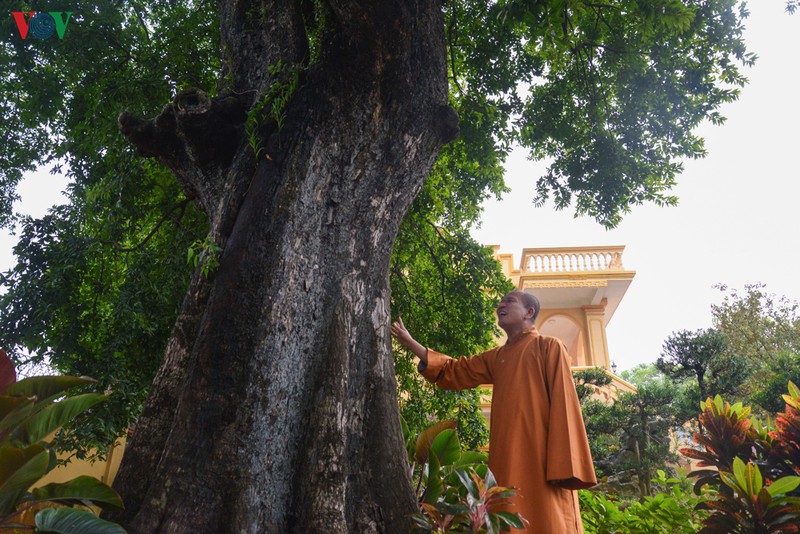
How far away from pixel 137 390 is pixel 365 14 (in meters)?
2.98

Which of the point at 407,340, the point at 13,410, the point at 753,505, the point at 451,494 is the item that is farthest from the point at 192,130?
the point at 753,505

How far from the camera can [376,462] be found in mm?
2279

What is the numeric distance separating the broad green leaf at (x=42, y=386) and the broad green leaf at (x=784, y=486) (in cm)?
308

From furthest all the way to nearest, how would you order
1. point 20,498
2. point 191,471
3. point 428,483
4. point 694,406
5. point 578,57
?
point 694,406 → point 578,57 → point 428,483 → point 191,471 → point 20,498

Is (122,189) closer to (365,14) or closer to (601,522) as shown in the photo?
(365,14)

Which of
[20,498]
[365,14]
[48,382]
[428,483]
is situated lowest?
[20,498]

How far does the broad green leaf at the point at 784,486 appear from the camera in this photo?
2654 millimetres

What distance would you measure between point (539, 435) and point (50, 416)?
2223mm

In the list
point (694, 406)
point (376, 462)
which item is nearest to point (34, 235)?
point (376, 462)

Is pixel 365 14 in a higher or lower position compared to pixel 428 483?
higher

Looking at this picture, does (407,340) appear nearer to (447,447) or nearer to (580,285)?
(447,447)

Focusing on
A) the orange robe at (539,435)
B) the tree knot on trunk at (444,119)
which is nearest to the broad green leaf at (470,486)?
the orange robe at (539,435)

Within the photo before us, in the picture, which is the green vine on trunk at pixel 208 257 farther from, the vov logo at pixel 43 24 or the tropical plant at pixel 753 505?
the vov logo at pixel 43 24

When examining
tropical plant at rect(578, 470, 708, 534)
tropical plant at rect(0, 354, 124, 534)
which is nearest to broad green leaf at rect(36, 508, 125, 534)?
tropical plant at rect(0, 354, 124, 534)
